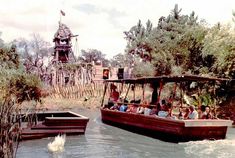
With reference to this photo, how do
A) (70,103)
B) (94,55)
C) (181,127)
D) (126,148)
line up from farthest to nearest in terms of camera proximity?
(94,55)
(70,103)
(126,148)
(181,127)

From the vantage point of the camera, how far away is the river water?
14.6 meters

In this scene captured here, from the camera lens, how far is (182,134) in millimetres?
16203

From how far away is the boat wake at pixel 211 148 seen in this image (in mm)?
14587

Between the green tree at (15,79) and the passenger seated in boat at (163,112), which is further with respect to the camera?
the green tree at (15,79)

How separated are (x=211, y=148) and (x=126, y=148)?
336 centimetres

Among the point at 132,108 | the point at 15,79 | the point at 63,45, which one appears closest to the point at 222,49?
the point at 132,108

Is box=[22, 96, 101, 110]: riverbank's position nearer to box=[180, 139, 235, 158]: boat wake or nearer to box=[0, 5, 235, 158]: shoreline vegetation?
box=[0, 5, 235, 158]: shoreline vegetation

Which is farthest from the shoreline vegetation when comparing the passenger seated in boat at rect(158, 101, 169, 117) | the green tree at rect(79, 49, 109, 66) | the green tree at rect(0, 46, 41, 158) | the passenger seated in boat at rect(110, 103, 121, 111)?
the green tree at rect(79, 49, 109, 66)

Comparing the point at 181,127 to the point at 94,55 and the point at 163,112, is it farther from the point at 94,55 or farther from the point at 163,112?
the point at 94,55

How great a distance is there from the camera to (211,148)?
15.5m

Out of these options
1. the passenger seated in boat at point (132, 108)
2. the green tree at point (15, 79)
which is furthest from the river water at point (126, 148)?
the green tree at point (15, 79)

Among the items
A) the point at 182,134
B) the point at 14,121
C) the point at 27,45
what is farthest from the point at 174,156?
the point at 27,45

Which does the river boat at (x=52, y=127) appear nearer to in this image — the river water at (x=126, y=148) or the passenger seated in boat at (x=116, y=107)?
the river water at (x=126, y=148)

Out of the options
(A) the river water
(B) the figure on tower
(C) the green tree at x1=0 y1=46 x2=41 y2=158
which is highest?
(B) the figure on tower
